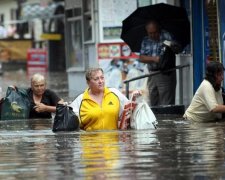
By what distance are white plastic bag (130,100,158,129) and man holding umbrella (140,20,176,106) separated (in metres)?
4.38

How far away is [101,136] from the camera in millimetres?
11125

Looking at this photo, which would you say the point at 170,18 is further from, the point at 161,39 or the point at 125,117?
the point at 125,117

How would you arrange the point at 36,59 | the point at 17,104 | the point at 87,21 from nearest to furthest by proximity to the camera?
1. the point at 17,104
2. the point at 87,21
3. the point at 36,59

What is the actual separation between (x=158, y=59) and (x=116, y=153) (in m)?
6.68

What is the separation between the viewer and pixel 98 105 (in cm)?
1138

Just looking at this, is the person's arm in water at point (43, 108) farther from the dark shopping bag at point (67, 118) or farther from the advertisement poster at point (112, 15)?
the advertisement poster at point (112, 15)

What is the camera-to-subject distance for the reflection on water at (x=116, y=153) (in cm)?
821

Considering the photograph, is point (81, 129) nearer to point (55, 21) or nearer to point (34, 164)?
point (34, 164)

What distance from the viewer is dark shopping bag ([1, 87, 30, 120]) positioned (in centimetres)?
1325

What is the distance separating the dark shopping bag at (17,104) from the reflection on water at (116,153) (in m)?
0.66

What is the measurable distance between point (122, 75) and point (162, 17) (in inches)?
115

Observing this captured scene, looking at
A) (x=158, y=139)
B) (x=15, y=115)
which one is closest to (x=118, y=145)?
(x=158, y=139)

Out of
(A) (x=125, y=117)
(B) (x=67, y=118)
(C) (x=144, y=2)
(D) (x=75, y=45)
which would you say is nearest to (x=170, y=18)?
(C) (x=144, y=2)

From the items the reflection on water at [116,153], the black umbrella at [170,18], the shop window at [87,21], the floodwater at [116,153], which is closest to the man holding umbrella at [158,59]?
the black umbrella at [170,18]
